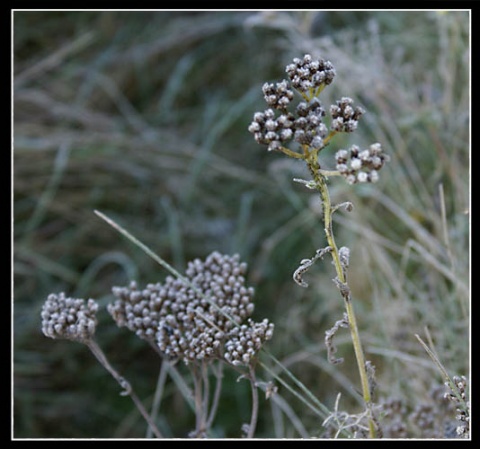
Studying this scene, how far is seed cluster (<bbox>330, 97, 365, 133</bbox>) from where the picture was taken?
689mm

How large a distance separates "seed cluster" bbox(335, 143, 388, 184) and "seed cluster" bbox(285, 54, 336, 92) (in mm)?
90

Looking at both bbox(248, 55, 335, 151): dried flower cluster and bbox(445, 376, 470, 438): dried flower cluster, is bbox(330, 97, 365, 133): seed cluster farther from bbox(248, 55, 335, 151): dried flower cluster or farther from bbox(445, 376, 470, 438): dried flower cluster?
bbox(445, 376, 470, 438): dried flower cluster

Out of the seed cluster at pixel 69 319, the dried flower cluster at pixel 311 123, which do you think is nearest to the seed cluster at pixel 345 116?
the dried flower cluster at pixel 311 123

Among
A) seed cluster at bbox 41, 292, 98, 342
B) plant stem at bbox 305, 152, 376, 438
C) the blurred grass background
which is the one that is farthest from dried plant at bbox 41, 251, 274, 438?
the blurred grass background

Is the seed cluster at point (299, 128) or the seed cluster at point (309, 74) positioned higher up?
the seed cluster at point (309, 74)

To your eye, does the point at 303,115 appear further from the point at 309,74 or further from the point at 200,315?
the point at 200,315

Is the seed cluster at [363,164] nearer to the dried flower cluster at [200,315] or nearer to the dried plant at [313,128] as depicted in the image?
the dried plant at [313,128]

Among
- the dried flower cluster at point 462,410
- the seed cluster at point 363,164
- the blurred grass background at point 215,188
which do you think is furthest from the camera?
the blurred grass background at point 215,188

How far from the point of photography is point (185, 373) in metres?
1.87

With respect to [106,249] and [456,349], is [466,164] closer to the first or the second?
[456,349]

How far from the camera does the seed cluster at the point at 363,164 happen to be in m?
0.64

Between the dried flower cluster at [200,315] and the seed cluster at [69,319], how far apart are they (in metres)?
0.04

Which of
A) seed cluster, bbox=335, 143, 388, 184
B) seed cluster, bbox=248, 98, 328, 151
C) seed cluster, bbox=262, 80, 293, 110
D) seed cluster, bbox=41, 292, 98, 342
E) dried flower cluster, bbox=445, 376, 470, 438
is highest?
seed cluster, bbox=262, 80, 293, 110
